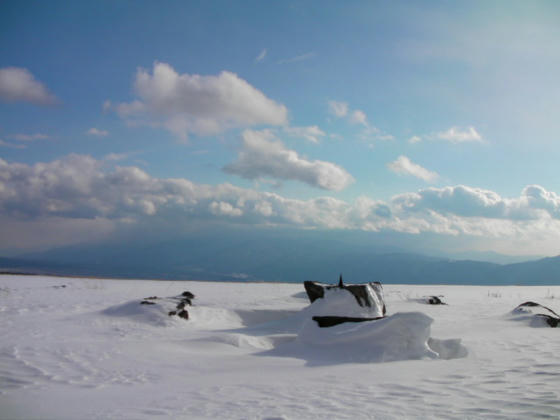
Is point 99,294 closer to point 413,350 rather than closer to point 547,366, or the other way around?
point 413,350

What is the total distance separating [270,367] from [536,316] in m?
8.75

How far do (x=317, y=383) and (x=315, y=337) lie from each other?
9.56ft

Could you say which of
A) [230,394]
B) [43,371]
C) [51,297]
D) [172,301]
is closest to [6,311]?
[51,297]

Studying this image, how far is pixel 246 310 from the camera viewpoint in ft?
46.8

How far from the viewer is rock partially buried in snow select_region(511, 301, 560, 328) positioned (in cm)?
1063

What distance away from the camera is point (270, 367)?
6.53 meters

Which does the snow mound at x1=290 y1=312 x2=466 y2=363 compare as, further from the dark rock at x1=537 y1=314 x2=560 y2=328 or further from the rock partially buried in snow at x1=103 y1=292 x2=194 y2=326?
the rock partially buried in snow at x1=103 y1=292 x2=194 y2=326

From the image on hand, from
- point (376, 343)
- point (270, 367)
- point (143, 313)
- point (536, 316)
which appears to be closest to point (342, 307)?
point (376, 343)

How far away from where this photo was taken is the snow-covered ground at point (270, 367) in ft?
13.8

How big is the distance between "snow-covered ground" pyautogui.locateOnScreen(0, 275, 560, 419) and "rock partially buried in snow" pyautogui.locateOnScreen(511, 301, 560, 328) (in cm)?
10

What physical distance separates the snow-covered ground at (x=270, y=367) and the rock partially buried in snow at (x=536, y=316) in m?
0.10

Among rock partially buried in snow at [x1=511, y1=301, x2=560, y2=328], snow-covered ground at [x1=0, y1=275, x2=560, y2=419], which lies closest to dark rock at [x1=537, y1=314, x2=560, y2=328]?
rock partially buried in snow at [x1=511, y1=301, x2=560, y2=328]

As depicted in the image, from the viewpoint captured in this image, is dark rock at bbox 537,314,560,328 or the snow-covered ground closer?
the snow-covered ground

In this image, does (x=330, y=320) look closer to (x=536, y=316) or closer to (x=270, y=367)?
(x=270, y=367)
